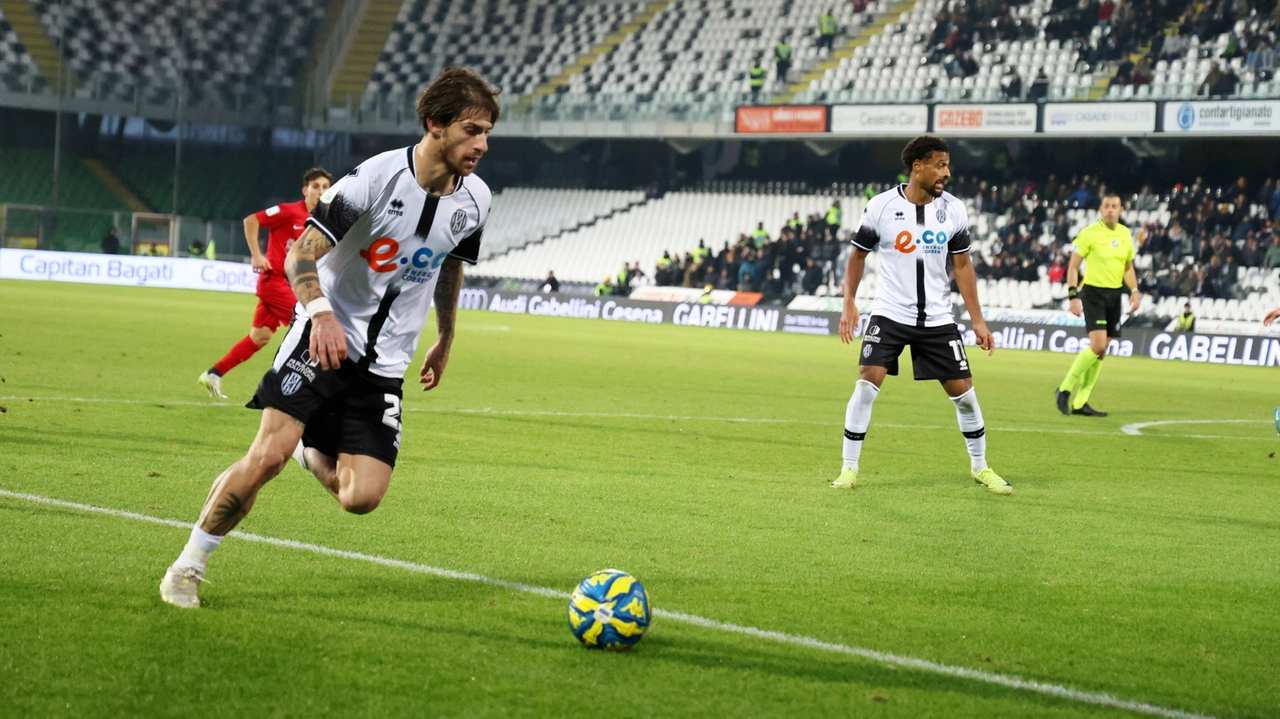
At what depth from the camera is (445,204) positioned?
5.10 meters

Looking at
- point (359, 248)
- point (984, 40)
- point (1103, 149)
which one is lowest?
point (359, 248)

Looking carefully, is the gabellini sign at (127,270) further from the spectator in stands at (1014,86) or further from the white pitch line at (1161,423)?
the white pitch line at (1161,423)

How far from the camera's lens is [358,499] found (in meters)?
5.04

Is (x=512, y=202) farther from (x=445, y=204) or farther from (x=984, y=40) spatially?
(x=445, y=204)

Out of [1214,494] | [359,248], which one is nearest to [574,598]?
[359,248]

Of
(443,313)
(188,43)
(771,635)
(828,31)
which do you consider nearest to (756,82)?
(828,31)

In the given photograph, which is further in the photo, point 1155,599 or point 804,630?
point 1155,599

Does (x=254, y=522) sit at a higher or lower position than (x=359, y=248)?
lower

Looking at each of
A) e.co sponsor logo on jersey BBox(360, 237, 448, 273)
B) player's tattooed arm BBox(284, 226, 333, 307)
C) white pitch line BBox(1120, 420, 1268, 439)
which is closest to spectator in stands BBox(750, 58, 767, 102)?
white pitch line BBox(1120, 420, 1268, 439)

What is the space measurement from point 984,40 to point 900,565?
123 feet

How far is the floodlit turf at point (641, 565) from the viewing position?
13.7ft

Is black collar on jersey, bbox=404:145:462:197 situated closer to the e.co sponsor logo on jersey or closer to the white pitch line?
the e.co sponsor logo on jersey

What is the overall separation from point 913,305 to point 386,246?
4719 mm

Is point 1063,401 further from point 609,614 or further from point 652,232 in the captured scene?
point 652,232
